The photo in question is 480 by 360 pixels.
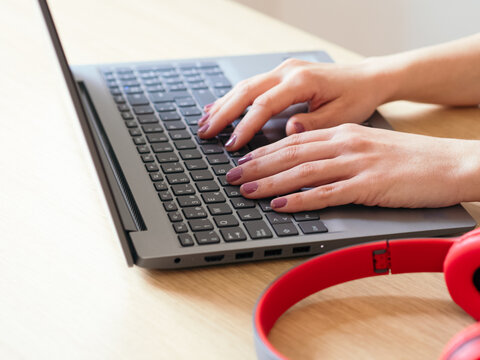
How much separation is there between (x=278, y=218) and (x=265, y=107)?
196mm

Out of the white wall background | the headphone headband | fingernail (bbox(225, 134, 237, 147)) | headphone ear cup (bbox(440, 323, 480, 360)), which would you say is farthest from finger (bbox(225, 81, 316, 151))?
the white wall background

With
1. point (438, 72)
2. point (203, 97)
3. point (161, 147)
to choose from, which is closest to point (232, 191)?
point (161, 147)

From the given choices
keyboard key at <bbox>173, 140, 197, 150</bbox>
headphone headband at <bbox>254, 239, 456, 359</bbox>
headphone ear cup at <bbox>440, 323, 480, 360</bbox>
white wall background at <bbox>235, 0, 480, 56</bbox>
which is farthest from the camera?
white wall background at <bbox>235, 0, 480, 56</bbox>

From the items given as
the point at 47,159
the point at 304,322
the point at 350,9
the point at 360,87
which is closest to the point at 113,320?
the point at 304,322

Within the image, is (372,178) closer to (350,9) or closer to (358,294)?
(358,294)

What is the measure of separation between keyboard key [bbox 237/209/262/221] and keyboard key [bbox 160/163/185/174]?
10 centimetres

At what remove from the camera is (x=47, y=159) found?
734mm

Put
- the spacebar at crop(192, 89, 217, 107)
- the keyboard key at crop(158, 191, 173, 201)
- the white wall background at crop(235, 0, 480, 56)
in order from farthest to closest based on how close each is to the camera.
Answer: the white wall background at crop(235, 0, 480, 56), the spacebar at crop(192, 89, 217, 107), the keyboard key at crop(158, 191, 173, 201)

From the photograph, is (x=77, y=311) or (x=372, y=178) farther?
(x=372, y=178)

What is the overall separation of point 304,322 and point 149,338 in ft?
0.42

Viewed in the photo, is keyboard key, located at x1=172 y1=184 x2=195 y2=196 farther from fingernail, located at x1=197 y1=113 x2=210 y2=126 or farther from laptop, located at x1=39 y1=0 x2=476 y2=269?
fingernail, located at x1=197 y1=113 x2=210 y2=126

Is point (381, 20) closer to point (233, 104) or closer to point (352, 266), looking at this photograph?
point (233, 104)

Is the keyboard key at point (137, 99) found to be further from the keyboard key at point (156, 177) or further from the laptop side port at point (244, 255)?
the laptop side port at point (244, 255)

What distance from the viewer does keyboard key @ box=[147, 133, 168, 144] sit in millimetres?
741
